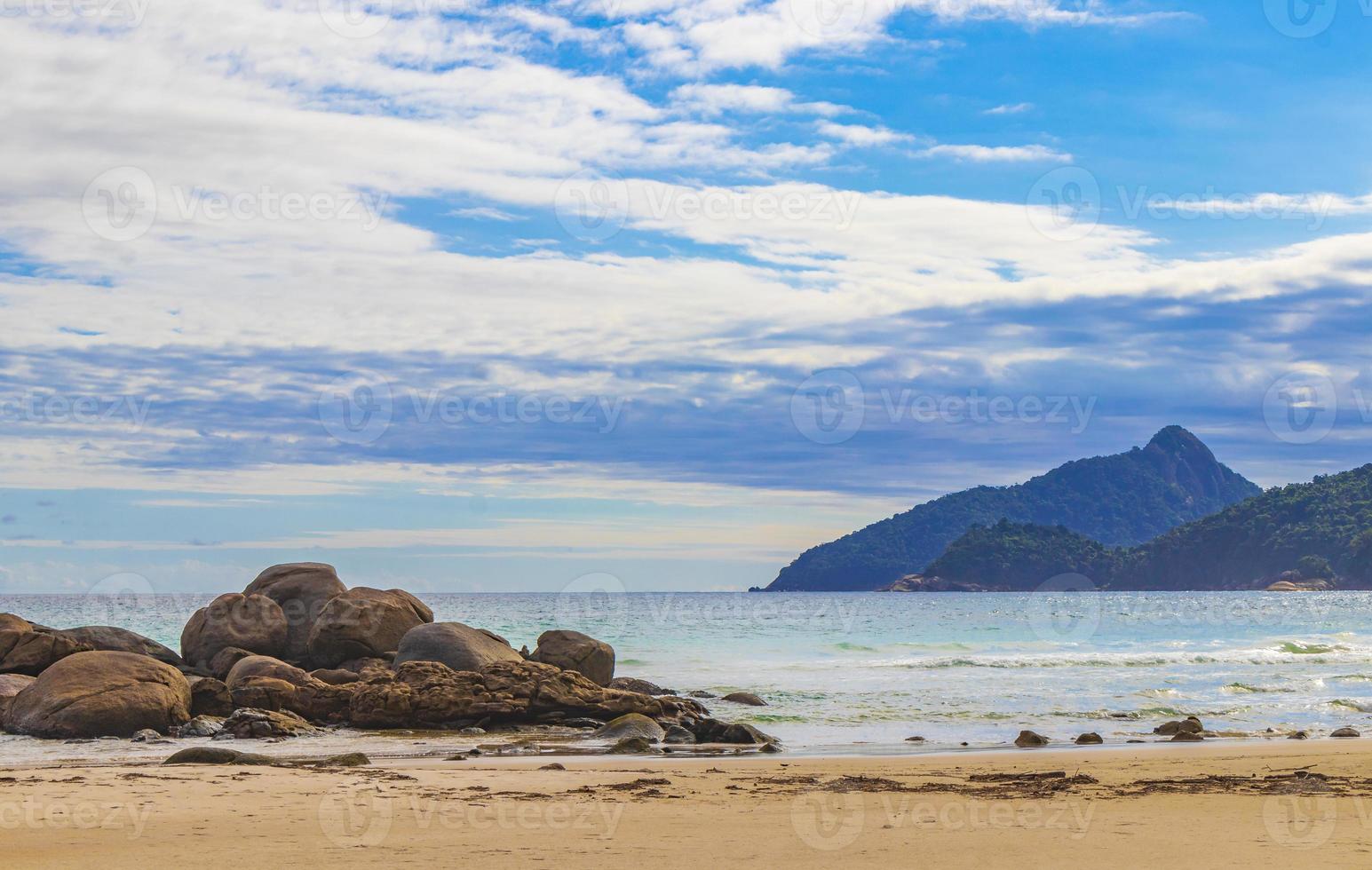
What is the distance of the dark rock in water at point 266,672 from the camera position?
2141 centimetres

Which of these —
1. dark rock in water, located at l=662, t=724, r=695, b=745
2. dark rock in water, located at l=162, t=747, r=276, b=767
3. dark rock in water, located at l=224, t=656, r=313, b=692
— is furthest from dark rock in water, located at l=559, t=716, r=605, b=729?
dark rock in water, located at l=162, t=747, r=276, b=767

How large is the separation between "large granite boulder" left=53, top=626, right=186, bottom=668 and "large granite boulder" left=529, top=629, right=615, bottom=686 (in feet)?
23.7

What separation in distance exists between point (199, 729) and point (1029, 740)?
Result: 12501mm

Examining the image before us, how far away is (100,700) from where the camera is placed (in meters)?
18.4

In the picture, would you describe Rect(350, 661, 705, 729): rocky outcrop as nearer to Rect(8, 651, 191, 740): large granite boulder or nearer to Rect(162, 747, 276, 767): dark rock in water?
Rect(8, 651, 191, 740): large granite boulder

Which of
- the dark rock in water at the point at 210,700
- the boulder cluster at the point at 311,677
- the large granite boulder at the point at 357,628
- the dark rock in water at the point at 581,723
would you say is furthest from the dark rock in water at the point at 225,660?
the dark rock in water at the point at 581,723

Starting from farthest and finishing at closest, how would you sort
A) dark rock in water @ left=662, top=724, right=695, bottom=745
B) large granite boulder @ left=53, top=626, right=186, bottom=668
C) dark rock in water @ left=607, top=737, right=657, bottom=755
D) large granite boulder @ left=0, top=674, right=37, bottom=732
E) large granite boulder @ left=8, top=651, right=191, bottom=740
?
large granite boulder @ left=53, top=626, right=186, bottom=668 → large granite boulder @ left=0, top=674, right=37, bottom=732 → large granite boulder @ left=8, top=651, right=191, bottom=740 → dark rock in water @ left=662, top=724, right=695, bottom=745 → dark rock in water @ left=607, top=737, right=657, bottom=755

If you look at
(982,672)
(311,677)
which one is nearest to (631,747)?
(311,677)

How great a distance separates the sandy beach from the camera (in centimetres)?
901

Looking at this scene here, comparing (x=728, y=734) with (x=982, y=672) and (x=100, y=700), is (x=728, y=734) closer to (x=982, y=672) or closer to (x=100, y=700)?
(x=100, y=700)

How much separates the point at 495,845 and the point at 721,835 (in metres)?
1.83

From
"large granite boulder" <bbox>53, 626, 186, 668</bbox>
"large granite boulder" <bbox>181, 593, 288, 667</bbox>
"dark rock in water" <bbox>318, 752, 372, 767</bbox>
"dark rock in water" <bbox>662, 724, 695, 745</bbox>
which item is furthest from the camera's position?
"large granite boulder" <bbox>181, 593, 288, 667</bbox>

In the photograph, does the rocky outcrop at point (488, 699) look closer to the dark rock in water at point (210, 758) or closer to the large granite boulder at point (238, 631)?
the dark rock in water at point (210, 758)

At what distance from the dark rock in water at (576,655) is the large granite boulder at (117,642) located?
7200 mm
